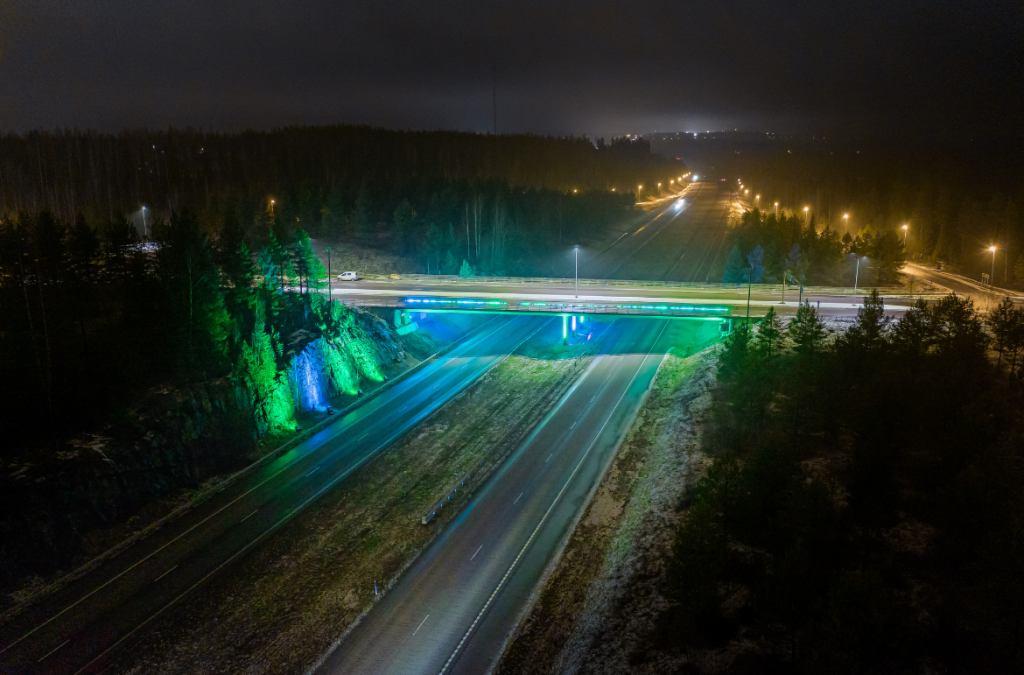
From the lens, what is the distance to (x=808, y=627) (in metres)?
15.8

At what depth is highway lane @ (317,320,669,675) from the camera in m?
20.0

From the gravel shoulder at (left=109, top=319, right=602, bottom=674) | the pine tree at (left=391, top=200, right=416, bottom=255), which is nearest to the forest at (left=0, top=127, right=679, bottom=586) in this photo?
the gravel shoulder at (left=109, top=319, right=602, bottom=674)

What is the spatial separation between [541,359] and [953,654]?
36092mm

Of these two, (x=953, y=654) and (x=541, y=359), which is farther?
(x=541, y=359)

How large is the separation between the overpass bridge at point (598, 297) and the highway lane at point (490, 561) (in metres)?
11.4

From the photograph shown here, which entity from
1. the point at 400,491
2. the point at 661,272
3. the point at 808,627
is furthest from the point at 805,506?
the point at 661,272

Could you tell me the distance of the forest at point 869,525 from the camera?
53.3 ft

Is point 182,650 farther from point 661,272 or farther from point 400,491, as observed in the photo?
point 661,272

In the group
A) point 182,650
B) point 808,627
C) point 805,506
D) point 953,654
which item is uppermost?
point 805,506

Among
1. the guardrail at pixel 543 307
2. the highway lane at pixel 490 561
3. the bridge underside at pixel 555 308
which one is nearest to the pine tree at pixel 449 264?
the guardrail at pixel 543 307

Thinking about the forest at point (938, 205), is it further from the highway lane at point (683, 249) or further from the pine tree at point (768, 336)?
the pine tree at point (768, 336)

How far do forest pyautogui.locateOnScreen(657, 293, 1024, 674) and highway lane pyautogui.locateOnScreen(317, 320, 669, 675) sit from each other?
5505 mm

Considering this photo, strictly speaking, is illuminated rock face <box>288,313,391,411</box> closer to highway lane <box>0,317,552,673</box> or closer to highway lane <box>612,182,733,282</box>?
highway lane <box>0,317,552,673</box>

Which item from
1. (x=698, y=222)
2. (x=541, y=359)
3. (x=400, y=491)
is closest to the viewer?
(x=400, y=491)
